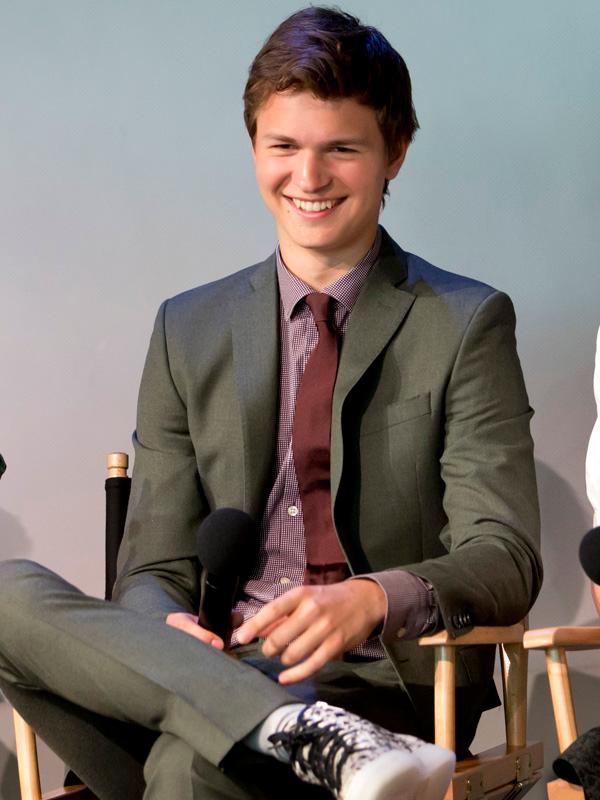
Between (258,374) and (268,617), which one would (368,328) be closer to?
(258,374)

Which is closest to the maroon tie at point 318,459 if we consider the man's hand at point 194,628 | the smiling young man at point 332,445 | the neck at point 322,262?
the smiling young man at point 332,445

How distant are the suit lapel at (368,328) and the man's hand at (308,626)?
1.37 ft

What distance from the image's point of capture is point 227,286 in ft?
8.57

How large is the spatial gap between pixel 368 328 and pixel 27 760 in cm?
95

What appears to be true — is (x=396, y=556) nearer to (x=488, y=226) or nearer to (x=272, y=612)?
(x=272, y=612)

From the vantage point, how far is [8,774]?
3.12 metres

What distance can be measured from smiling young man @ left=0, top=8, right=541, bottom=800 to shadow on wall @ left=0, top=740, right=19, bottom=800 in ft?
2.95

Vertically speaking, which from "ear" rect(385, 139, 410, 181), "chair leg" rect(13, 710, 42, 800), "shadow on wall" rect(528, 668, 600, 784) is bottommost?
"shadow on wall" rect(528, 668, 600, 784)

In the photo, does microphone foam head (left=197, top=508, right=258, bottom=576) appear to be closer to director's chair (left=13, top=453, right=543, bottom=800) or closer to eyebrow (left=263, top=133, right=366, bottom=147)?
director's chair (left=13, top=453, right=543, bottom=800)

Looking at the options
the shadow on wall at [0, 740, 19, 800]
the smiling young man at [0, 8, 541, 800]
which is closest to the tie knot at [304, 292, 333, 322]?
the smiling young man at [0, 8, 541, 800]

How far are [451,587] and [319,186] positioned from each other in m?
0.78

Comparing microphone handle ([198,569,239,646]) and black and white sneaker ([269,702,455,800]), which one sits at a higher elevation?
microphone handle ([198,569,239,646])

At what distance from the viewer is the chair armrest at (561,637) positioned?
2.19 m

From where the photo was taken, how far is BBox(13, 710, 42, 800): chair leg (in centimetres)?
211
